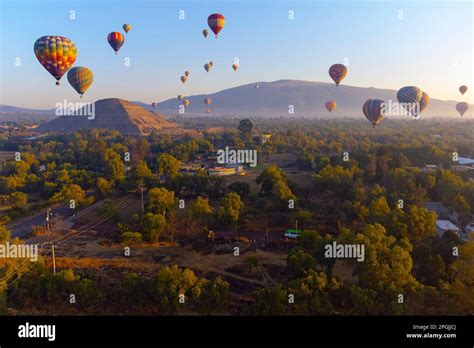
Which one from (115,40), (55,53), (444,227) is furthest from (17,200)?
(444,227)

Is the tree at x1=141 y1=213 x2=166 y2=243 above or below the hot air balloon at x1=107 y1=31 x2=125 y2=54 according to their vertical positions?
below

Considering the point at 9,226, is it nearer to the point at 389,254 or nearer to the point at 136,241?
the point at 136,241

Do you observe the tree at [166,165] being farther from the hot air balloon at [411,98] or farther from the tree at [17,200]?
the hot air balloon at [411,98]

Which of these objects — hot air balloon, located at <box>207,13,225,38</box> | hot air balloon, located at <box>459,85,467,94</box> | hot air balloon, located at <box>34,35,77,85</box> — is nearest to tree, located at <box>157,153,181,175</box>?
hot air balloon, located at <box>207,13,225,38</box>

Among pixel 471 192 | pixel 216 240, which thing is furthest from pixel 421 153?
pixel 216 240

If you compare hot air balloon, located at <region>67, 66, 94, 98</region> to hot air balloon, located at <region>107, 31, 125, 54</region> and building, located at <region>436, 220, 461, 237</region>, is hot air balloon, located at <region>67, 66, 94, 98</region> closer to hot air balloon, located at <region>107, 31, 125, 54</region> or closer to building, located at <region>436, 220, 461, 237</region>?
hot air balloon, located at <region>107, 31, 125, 54</region>

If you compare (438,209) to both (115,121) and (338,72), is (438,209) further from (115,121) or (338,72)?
(115,121)
